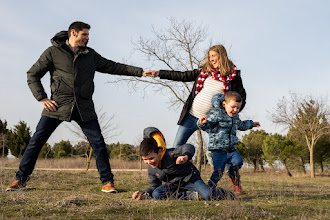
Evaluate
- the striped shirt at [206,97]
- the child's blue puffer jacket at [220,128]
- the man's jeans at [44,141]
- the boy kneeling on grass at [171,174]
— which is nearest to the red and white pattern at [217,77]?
the striped shirt at [206,97]

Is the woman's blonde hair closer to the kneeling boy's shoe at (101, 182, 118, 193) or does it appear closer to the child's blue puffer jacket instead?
the child's blue puffer jacket

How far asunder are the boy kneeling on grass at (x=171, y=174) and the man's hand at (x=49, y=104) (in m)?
1.62

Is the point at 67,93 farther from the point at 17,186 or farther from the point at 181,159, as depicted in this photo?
the point at 181,159

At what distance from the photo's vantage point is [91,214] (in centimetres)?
318

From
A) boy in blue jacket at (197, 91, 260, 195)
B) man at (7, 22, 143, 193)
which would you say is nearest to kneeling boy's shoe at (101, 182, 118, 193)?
man at (7, 22, 143, 193)

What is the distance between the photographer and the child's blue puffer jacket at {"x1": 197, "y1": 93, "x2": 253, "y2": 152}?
4691 millimetres

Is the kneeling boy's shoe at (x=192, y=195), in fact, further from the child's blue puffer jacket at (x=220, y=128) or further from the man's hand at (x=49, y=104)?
the man's hand at (x=49, y=104)

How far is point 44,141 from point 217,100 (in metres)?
2.80

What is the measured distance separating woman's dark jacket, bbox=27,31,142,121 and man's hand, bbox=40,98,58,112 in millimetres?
53

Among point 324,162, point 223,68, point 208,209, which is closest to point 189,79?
point 223,68

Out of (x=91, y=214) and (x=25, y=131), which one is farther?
(x=25, y=131)

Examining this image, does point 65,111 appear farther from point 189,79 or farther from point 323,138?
point 323,138

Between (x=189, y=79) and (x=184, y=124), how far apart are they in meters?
0.79

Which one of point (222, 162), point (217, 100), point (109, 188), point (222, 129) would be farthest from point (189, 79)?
point (109, 188)
